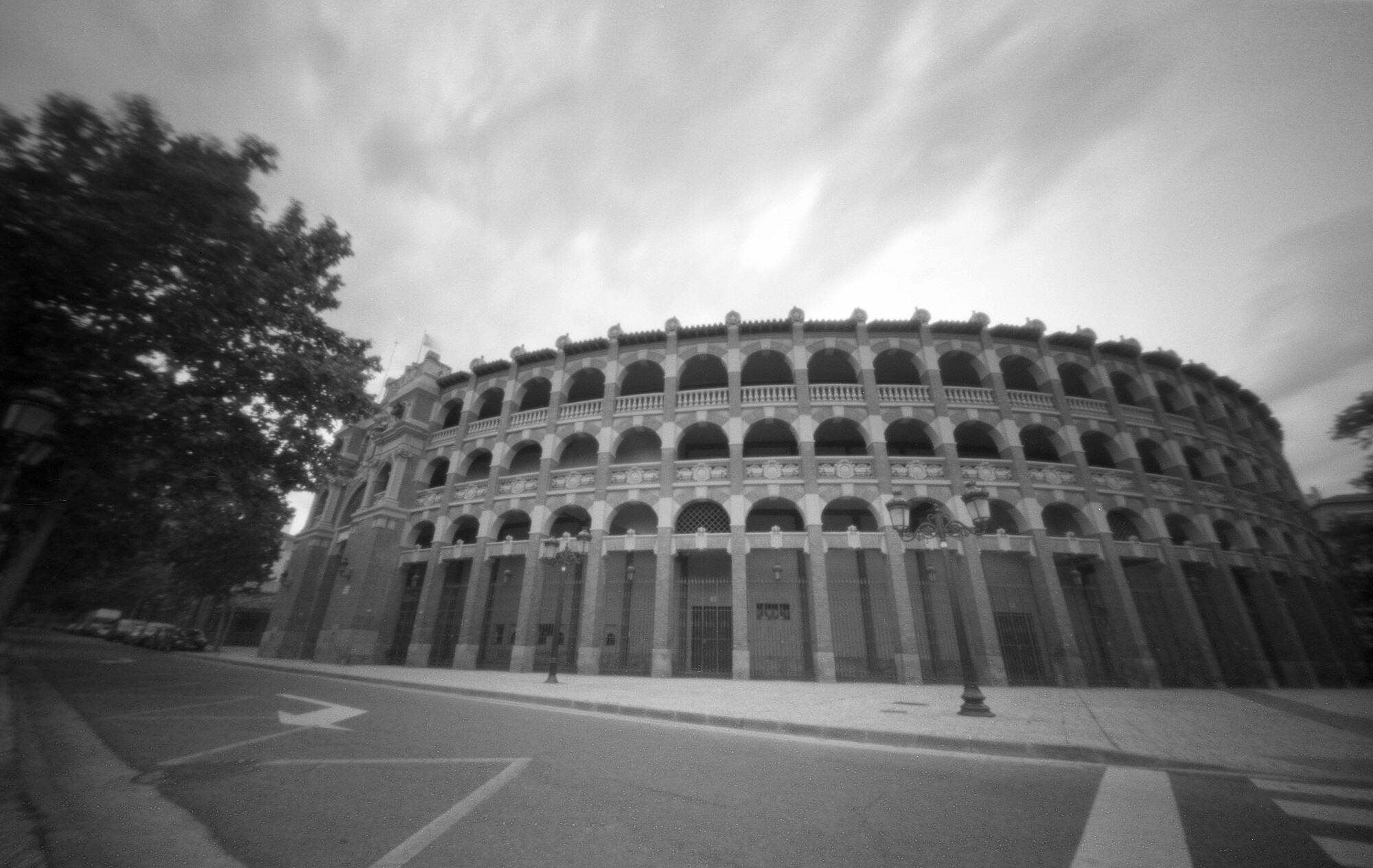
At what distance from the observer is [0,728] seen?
193 inches

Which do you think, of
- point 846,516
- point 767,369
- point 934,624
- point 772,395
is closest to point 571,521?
point 772,395

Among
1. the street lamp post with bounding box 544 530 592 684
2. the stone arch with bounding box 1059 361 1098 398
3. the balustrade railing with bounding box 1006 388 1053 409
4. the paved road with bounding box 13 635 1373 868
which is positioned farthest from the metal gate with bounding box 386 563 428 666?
the stone arch with bounding box 1059 361 1098 398

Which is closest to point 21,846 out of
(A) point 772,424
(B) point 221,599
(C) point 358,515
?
(A) point 772,424

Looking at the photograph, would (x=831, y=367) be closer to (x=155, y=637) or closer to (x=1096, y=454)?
(x=1096, y=454)

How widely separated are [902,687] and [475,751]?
12.1 meters

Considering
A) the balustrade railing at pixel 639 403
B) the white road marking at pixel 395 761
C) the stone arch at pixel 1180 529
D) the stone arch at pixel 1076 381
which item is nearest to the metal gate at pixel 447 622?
the balustrade railing at pixel 639 403

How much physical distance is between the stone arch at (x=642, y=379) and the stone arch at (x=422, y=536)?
10464 millimetres

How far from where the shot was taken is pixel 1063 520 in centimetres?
1834

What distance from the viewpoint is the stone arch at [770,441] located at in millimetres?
19875

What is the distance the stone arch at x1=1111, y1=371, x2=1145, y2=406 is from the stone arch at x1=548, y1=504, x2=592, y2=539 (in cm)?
2199

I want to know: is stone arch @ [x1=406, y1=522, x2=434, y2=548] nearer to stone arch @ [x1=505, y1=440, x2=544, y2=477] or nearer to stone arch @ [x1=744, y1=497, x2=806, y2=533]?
stone arch @ [x1=505, y1=440, x2=544, y2=477]

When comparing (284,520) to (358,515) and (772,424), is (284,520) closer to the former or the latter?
(358,515)

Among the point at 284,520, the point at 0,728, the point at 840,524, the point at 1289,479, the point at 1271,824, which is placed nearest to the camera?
the point at 1271,824

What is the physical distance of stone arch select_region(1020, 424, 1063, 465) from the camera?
18031 millimetres
